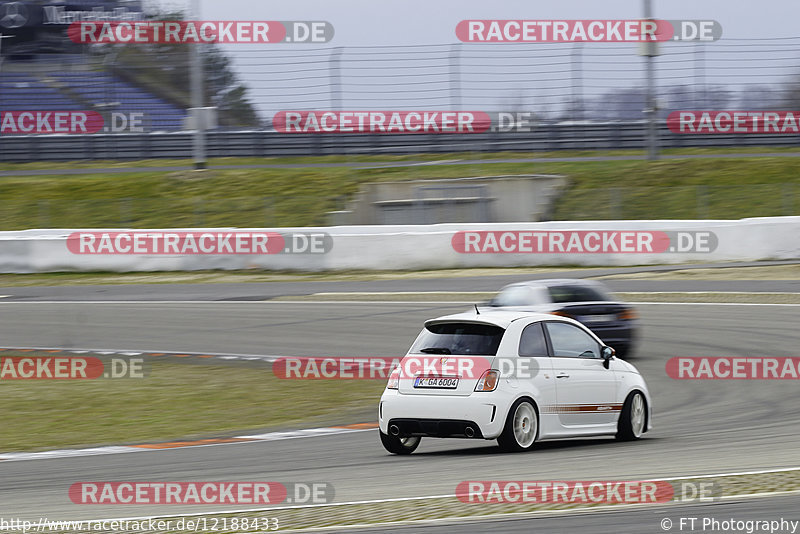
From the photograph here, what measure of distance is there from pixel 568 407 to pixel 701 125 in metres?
29.4

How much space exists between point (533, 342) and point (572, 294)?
6.70 m

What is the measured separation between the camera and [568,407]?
9828mm

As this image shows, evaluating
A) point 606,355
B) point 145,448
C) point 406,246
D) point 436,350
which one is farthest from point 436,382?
point 406,246

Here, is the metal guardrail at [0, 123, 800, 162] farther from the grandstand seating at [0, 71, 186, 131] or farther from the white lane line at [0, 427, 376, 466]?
the white lane line at [0, 427, 376, 466]

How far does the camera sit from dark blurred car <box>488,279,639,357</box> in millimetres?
15977

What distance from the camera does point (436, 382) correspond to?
945cm

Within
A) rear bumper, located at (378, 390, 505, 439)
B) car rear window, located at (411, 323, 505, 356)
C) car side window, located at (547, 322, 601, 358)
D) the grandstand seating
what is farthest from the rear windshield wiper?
the grandstand seating

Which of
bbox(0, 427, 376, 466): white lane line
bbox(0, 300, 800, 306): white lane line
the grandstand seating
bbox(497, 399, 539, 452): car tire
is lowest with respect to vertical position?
bbox(0, 427, 376, 466): white lane line

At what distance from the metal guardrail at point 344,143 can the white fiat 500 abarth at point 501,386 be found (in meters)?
27.5

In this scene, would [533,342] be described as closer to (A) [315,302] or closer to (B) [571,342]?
(B) [571,342]

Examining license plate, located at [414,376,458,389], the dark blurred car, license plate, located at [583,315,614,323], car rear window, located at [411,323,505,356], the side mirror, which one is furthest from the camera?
license plate, located at [583,315,614,323]

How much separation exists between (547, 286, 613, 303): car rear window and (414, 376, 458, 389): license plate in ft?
22.8

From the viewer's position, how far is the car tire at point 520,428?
9227 mm

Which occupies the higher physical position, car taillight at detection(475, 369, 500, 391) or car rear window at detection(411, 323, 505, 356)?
car rear window at detection(411, 323, 505, 356)
